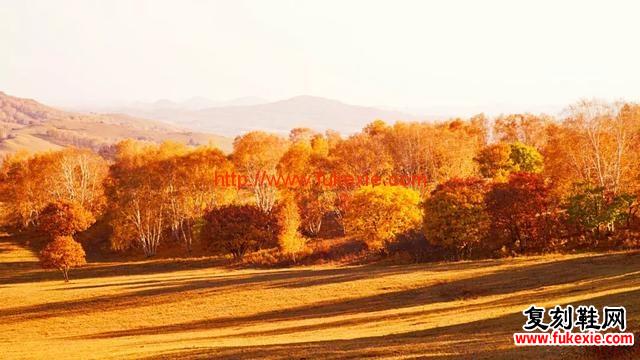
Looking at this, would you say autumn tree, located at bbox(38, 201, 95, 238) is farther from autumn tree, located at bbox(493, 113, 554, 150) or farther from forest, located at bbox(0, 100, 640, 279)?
autumn tree, located at bbox(493, 113, 554, 150)

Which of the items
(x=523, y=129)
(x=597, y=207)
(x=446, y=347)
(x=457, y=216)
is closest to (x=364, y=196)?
(x=457, y=216)

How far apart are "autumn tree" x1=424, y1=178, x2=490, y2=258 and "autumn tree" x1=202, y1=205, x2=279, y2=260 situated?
97.9 ft

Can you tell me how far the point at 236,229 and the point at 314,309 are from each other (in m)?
43.7

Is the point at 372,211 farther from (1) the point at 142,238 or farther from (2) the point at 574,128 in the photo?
(1) the point at 142,238

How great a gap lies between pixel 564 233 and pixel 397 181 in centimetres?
3454

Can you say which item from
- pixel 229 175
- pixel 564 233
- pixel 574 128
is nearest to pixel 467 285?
pixel 564 233

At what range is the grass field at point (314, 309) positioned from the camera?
1384 inches

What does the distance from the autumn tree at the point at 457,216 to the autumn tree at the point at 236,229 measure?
2985cm

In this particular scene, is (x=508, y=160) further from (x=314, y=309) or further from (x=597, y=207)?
(x=314, y=309)

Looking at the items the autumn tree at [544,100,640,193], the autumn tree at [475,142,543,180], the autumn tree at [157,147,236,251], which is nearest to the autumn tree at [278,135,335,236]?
the autumn tree at [157,147,236,251]

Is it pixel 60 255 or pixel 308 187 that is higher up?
pixel 308 187

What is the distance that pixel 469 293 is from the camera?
5459cm

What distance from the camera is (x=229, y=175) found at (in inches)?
4348

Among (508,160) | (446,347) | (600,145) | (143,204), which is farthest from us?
(143,204)
